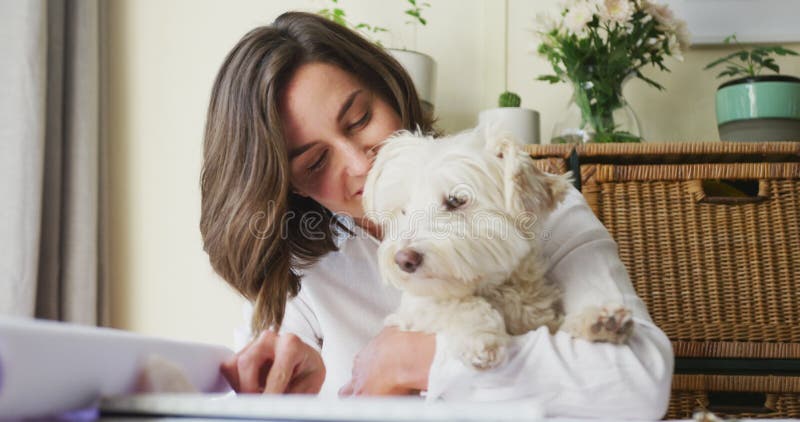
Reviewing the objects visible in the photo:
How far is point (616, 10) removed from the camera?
1.59 meters

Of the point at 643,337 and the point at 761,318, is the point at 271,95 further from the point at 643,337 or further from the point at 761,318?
the point at 761,318

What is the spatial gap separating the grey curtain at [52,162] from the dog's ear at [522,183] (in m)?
1.50

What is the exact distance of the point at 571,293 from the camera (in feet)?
2.69

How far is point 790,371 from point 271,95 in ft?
4.63

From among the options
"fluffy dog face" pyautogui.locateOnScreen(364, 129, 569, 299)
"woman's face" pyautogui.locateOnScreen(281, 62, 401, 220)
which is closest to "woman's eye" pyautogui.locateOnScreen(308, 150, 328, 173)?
"woman's face" pyautogui.locateOnScreen(281, 62, 401, 220)

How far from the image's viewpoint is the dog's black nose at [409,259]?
758 mm

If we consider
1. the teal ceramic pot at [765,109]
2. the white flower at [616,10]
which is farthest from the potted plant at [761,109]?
the white flower at [616,10]

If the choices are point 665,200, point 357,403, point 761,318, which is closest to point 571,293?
point 357,403

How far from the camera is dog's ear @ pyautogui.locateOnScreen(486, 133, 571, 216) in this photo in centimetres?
81

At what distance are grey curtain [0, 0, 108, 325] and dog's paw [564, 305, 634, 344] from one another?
64.0 inches

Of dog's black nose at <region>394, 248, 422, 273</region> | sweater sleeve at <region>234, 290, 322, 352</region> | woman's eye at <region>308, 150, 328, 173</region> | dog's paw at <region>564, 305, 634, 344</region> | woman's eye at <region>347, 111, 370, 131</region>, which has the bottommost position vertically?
sweater sleeve at <region>234, 290, 322, 352</region>

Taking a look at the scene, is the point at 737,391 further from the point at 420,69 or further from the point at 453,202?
the point at 420,69

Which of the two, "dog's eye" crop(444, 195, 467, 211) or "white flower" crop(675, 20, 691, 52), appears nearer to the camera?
"dog's eye" crop(444, 195, 467, 211)

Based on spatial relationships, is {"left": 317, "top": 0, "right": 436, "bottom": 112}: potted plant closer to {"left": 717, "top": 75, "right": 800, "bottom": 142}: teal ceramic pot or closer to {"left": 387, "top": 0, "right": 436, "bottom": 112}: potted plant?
{"left": 387, "top": 0, "right": 436, "bottom": 112}: potted plant
